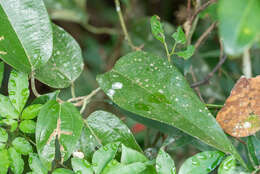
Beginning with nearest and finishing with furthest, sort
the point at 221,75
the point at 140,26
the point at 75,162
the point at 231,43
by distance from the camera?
the point at 231,43 < the point at 75,162 < the point at 221,75 < the point at 140,26

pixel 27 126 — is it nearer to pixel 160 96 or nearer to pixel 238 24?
pixel 160 96

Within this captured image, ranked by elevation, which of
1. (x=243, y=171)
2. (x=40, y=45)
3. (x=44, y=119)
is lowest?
(x=243, y=171)

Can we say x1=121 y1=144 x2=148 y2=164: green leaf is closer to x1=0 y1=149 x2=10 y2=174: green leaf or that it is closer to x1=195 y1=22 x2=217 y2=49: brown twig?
x1=0 y1=149 x2=10 y2=174: green leaf

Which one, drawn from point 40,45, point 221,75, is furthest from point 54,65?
point 221,75

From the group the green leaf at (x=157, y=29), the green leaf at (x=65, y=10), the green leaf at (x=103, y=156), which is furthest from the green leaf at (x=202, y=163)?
the green leaf at (x=65, y=10)

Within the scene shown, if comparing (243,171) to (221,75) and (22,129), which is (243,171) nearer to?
(22,129)

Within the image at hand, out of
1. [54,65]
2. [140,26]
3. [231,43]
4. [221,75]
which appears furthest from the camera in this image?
[140,26]

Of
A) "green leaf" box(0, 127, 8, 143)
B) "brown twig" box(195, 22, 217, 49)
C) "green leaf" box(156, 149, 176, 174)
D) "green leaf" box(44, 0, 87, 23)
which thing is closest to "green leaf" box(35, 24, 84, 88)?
"green leaf" box(0, 127, 8, 143)
